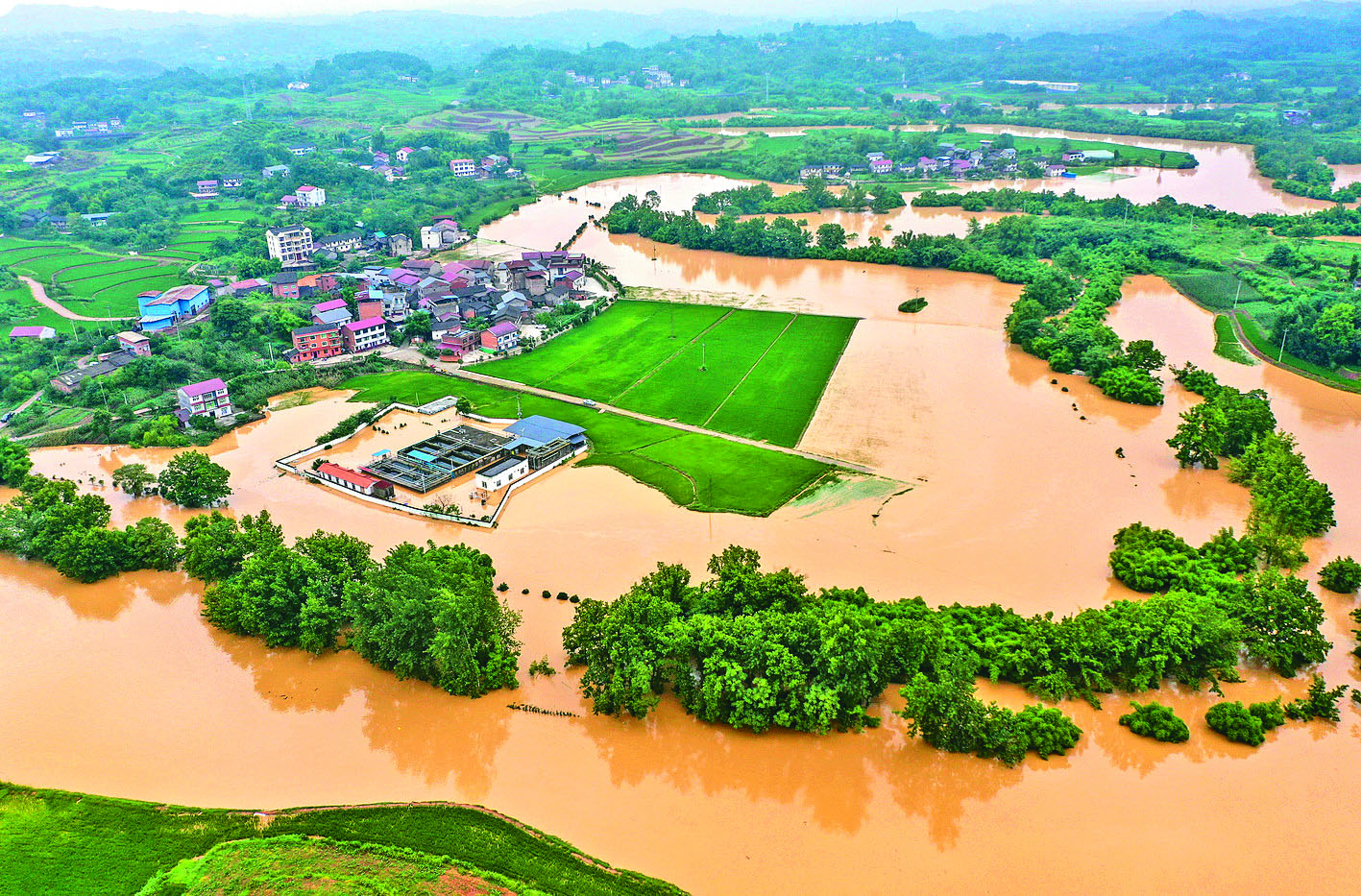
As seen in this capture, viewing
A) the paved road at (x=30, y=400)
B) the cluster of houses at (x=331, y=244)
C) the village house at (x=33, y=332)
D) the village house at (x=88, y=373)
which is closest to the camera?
the paved road at (x=30, y=400)

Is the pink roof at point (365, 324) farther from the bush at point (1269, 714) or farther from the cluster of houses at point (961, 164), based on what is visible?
the cluster of houses at point (961, 164)

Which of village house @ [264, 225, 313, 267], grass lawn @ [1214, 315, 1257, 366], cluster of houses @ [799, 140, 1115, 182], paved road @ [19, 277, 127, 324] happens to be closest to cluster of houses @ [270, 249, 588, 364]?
village house @ [264, 225, 313, 267]

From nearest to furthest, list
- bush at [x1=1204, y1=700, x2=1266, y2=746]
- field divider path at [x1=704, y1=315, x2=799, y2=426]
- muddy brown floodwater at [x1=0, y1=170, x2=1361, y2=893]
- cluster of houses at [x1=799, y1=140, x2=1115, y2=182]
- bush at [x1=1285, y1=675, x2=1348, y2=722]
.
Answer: muddy brown floodwater at [x1=0, y1=170, x2=1361, y2=893] < bush at [x1=1204, y1=700, x2=1266, y2=746] < bush at [x1=1285, y1=675, x2=1348, y2=722] < field divider path at [x1=704, y1=315, x2=799, y2=426] < cluster of houses at [x1=799, y1=140, x2=1115, y2=182]

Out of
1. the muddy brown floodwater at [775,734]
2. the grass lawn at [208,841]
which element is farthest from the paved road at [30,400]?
the grass lawn at [208,841]

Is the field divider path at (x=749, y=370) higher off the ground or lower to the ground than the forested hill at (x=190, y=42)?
lower

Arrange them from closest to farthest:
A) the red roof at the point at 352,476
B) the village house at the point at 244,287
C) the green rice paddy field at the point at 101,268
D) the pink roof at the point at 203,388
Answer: the red roof at the point at 352,476, the pink roof at the point at 203,388, the green rice paddy field at the point at 101,268, the village house at the point at 244,287

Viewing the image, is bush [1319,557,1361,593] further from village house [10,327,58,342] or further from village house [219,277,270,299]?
village house [10,327,58,342]

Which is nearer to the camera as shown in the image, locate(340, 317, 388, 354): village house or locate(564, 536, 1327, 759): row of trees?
locate(564, 536, 1327, 759): row of trees

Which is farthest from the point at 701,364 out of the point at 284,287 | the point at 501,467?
the point at 284,287
